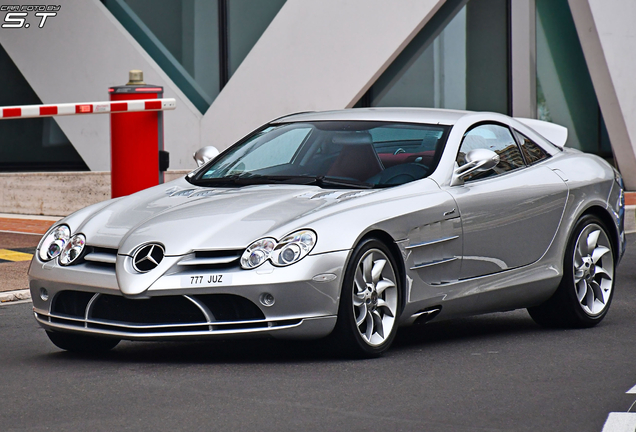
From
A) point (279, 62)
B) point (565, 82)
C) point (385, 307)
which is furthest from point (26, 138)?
point (385, 307)

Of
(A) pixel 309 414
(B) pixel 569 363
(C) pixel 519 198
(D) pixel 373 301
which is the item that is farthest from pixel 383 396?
(C) pixel 519 198

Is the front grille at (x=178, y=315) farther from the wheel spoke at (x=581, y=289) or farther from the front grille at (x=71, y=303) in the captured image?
the wheel spoke at (x=581, y=289)

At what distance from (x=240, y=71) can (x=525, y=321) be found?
9.24 meters

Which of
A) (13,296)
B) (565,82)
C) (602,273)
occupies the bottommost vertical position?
(13,296)

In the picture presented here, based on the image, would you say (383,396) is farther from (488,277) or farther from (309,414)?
(488,277)

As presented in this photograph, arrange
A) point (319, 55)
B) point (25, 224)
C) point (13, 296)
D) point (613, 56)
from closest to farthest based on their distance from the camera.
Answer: point (13, 296)
point (25, 224)
point (319, 55)
point (613, 56)

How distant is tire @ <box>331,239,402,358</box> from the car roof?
1347 millimetres

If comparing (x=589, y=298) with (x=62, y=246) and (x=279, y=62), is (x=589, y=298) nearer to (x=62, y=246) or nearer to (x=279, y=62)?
(x=62, y=246)

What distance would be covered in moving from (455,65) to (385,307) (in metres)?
11.8

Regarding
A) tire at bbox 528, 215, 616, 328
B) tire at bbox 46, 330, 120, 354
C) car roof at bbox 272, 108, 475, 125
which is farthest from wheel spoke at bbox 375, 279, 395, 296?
tire at bbox 528, 215, 616, 328

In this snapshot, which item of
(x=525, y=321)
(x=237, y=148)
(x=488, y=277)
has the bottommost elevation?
(x=525, y=321)

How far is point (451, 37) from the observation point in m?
17.6

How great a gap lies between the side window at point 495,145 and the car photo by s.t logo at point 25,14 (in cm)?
1114

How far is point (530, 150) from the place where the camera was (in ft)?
26.4
